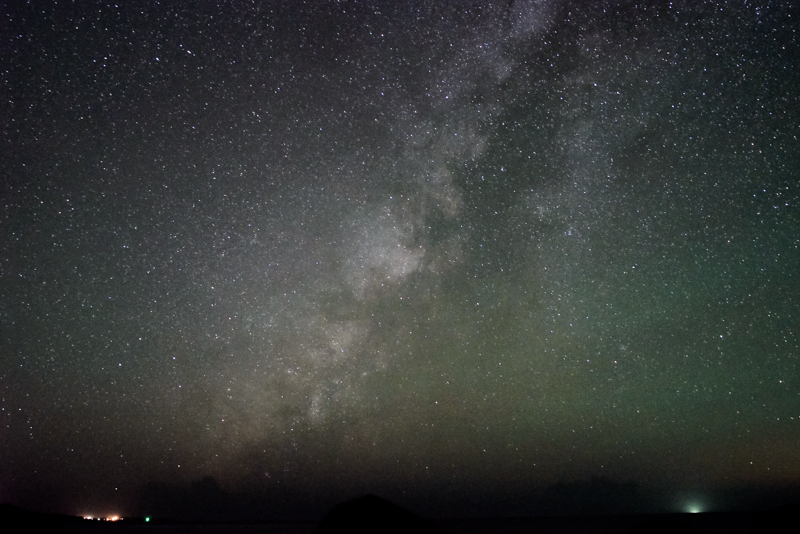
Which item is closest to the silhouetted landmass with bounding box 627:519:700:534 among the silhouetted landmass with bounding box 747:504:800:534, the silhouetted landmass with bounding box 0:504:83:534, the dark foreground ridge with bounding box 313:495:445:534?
the silhouetted landmass with bounding box 747:504:800:534

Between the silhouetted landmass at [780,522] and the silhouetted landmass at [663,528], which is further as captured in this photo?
the silhouetted landmass at [663,528]

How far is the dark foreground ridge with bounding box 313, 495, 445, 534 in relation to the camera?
28.1 feet

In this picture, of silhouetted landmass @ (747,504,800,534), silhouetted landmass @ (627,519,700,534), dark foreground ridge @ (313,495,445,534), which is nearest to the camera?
dark foreground ridge @ (313,495,445,534)

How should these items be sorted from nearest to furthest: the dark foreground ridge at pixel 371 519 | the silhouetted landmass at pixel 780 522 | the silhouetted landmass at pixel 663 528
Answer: the dark foreground ridge at pixel 371 519
the silhouetted landmass at pixel 780 522
the silhouetted landmass at pixel 663 528

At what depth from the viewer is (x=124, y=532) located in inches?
2367

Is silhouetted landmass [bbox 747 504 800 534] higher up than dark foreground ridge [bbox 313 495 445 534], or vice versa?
dark foreground ridge [bbox 313 495 445 534]

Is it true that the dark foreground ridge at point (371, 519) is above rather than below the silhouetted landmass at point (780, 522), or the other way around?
above

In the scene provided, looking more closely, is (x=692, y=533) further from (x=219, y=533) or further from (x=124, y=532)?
(x=219, y=533)

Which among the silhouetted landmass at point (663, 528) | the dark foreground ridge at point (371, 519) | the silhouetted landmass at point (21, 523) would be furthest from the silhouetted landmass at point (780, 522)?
the silhouetted landmass at point (21, 523)

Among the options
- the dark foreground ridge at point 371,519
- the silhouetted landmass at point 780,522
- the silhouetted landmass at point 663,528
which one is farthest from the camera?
the silhouetted landmass at point 663,528

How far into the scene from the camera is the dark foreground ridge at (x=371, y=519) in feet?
28.1

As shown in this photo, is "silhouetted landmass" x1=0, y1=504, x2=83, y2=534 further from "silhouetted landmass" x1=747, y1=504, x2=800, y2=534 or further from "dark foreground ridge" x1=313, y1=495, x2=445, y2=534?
"silhouetted landmass" x1=747, y1=504, x2=800, y2=534

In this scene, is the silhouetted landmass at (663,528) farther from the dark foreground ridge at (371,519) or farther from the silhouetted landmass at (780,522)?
the dark foreground ridge at (371,519)

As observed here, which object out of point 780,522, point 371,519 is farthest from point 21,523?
point 780,522
